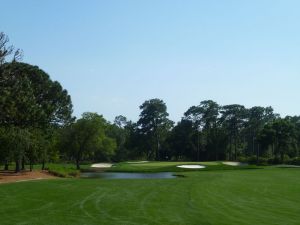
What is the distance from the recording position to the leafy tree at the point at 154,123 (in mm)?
Result: 132000

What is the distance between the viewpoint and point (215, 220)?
14.7 metres

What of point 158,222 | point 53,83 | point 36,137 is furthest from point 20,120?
point 158,222

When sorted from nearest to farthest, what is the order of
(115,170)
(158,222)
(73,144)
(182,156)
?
(158,222)
(115,170)
(73,144)
(182,156)

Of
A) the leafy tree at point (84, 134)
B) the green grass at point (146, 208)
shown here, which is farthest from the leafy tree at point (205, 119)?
the green grass at point (146, 208)

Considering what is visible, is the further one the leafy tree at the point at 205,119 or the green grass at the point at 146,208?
the leafy tree at the point at 205,119

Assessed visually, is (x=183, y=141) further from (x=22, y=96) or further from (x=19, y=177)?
(x=19, y=177)

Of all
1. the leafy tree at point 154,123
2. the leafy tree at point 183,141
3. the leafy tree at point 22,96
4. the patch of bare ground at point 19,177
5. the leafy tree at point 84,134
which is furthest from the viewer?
the leafy tree at point 154,123

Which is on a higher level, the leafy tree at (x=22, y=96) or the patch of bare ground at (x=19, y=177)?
the leafy tree at (x=22, y=96)

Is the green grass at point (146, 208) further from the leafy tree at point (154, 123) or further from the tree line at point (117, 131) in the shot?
the leafy tree at point (154, 123)

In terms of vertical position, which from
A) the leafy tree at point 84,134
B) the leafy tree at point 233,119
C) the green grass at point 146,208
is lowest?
the green grass at point 146,208

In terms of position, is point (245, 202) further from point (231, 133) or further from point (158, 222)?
point (231, 133)

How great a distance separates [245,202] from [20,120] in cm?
2675

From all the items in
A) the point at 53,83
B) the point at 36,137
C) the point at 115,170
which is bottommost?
the point at 115,170

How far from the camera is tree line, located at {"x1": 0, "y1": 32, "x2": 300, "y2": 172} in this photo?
41.3m
